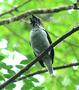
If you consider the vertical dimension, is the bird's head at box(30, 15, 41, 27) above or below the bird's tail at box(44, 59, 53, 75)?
above

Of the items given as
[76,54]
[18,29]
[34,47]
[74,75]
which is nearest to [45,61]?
[34,47]

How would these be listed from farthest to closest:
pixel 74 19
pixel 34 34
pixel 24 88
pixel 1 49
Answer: pixel 74 19 → pixel 34 34 → pixel 1 49 → pixel 24 88

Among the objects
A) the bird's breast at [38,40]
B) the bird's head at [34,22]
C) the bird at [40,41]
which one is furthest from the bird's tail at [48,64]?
the bird's head at [34,22]

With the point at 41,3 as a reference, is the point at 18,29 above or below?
below

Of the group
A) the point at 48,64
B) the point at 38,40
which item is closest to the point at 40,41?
the point at 38,40

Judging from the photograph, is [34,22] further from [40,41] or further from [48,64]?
[48,64]

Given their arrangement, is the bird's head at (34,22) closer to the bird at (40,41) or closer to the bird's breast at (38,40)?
the bird at (40,41)

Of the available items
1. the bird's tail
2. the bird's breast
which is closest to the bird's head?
the bird's breast

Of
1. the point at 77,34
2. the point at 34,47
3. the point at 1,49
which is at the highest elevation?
the point at 1,49

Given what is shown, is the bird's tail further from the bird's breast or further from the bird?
the bird's breast

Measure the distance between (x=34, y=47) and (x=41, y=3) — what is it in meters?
1.05

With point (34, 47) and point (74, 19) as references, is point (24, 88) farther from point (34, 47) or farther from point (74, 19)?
point (74, 19)

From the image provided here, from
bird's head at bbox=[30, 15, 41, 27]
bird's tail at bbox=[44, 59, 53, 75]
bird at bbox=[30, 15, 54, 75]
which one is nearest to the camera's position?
bird's tail at bbox=[44, 59, 53, 75]

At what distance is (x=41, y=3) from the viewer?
5047 millimetres
